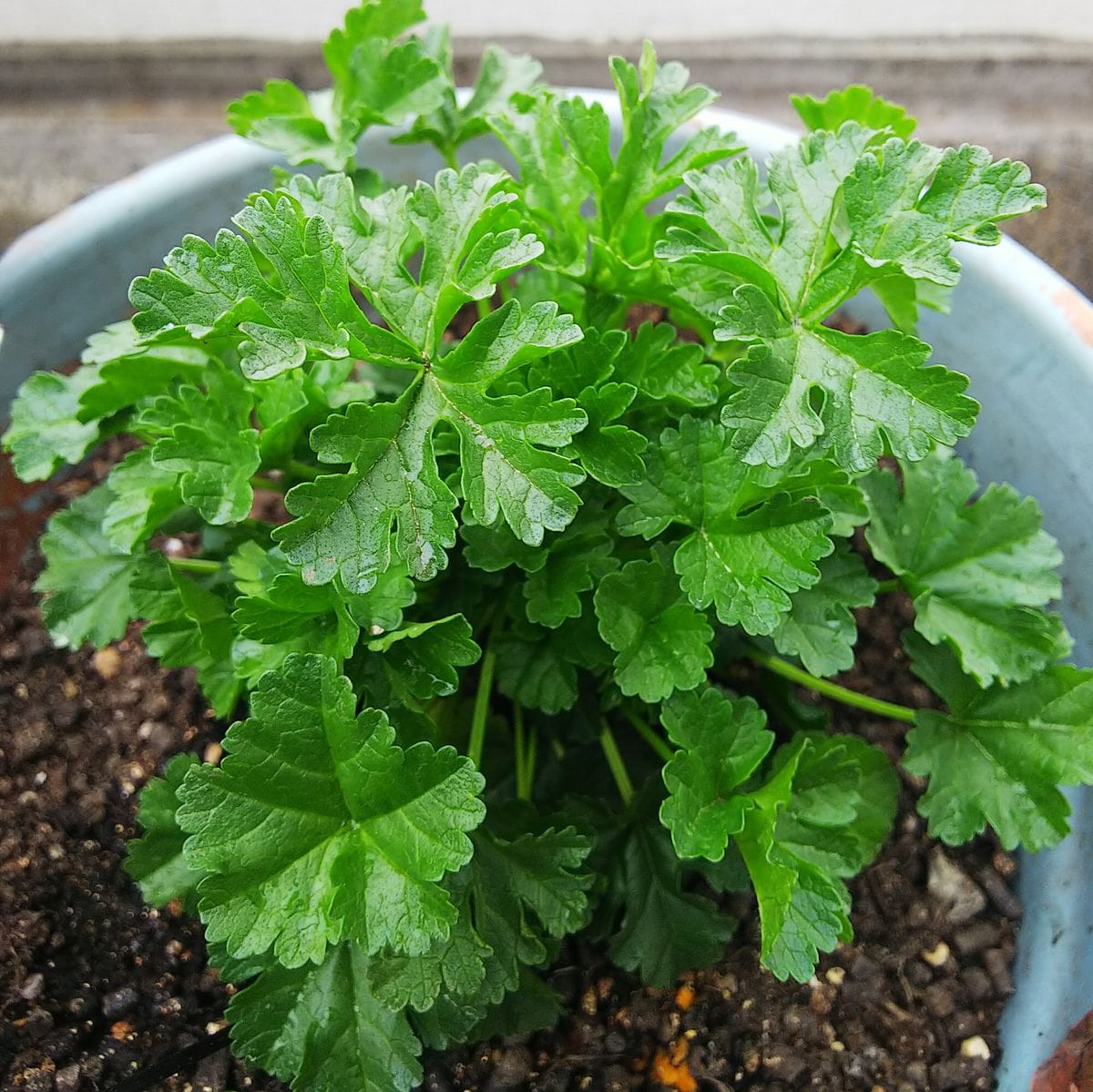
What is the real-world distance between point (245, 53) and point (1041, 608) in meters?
1.43

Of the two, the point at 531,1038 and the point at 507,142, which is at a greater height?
the point at 507,142

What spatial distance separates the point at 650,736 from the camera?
3.13 feet

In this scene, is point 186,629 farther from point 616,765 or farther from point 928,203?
point 928,203

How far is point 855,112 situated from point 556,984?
2.76 feet

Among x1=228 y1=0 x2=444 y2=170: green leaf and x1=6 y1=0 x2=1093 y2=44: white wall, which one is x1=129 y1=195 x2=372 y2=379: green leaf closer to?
x1=228 y1=0 x2=444 y2=170: green leaf

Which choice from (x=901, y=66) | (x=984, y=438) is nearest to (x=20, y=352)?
(x=984, y=438)

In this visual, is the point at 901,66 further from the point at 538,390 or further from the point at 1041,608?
the point at 538,390

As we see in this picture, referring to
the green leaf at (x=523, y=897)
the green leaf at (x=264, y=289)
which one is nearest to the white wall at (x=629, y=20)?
the green leaf at (x=264, y=289)

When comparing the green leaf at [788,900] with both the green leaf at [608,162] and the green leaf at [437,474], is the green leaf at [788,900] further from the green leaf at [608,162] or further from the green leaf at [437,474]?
the green leaf at [608,162]

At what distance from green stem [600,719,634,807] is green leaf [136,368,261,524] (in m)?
0.40

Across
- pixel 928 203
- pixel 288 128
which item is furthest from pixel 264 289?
pixel 928 203

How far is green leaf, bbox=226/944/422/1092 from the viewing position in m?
0.81

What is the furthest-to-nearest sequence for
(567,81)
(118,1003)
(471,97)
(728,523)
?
1. (567,81)
2. (471,97)
3. (118,1003)
4. (728,523)

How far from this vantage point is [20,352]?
1098mm
